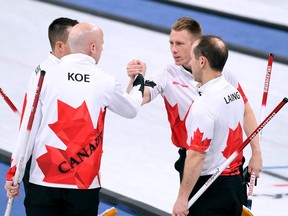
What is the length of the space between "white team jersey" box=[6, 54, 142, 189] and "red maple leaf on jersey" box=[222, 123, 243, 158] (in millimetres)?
770

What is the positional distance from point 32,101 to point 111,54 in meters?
5.90

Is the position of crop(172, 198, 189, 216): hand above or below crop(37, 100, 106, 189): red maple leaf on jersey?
below

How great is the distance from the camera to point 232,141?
5.60 meters

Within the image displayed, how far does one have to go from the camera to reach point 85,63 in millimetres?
5496

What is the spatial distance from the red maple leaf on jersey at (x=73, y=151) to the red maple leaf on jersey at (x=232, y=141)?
826 millimetres

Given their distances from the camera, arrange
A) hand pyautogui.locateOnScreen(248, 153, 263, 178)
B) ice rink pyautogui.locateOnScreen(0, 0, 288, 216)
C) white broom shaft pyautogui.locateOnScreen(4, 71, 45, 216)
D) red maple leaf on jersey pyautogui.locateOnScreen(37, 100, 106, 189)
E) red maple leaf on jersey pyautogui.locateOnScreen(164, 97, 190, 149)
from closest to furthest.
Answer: white broom shaft pyautogui.locateOnScreen(4, 71, 45, 216) < red maple leaf on jersey pyautogui.locateOnScreen(37, 100, 106, 189) < hand pyautogui.locateOnScreen(248, 153, 263, 178) < red maple leaf on jersey pyautogui.locateOnScreen(164, 97, 190, 149) < ice rink pyautogui.locateOnScreen(0, 0, 288, 216)

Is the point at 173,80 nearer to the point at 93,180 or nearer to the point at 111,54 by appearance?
the point at 93,180

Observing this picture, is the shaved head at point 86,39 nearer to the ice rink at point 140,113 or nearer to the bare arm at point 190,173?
the bare arm at point 190,173

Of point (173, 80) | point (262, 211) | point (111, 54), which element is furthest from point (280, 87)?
point (173, 80)

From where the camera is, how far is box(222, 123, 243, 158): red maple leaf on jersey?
5.58 m

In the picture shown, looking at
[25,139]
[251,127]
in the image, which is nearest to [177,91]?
[251,127]

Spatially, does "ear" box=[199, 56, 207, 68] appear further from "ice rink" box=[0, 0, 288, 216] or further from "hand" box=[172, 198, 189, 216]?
"ice rink" box=[0, 0, 288, 216]

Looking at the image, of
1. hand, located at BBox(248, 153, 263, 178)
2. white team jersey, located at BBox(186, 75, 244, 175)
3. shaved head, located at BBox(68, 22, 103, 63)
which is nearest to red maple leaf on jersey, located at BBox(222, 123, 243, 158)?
white team jersey, located at BBox(186, 75, 244, 175)

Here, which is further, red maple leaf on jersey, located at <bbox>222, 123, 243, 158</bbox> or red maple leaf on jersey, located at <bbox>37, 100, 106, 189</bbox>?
red maple leaf on jersey, located at <bbox>222, 123, 243, 158</bbox>
